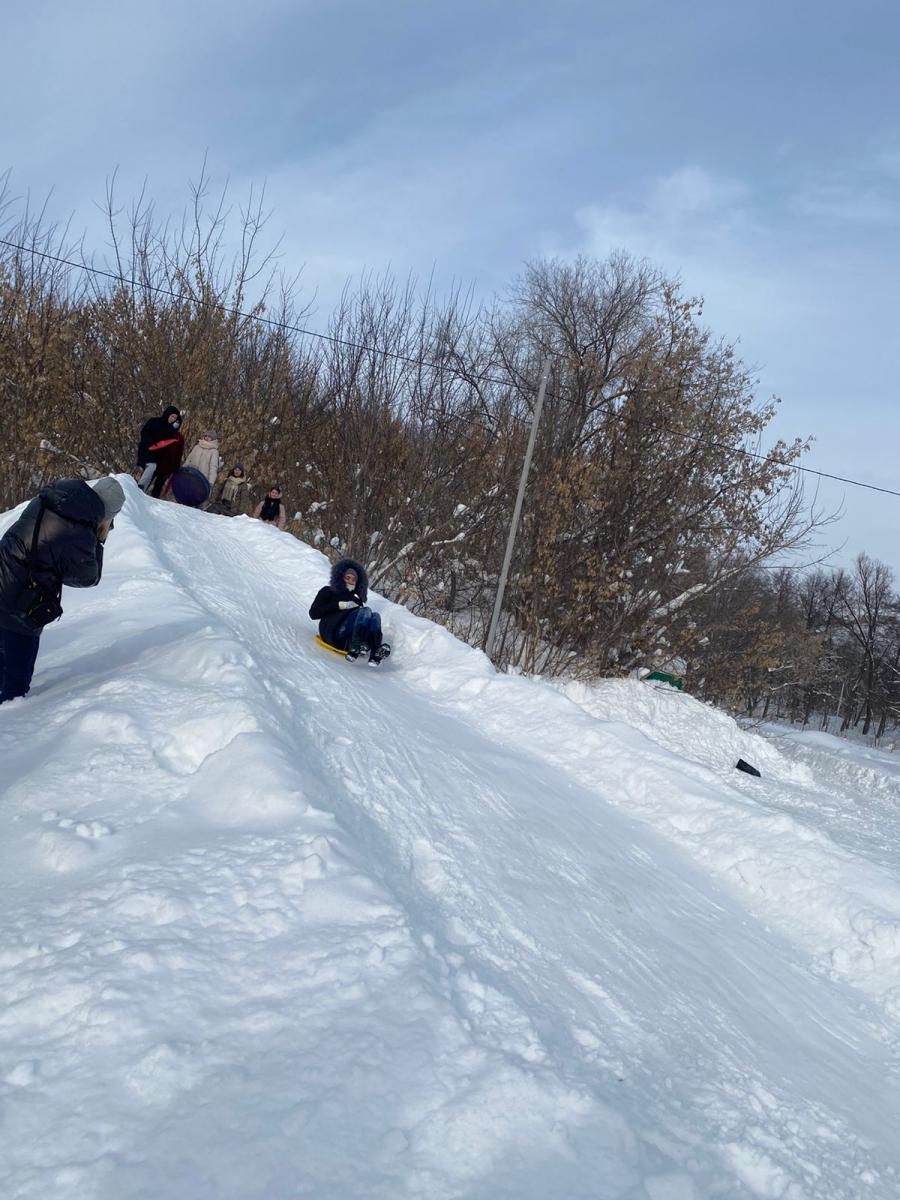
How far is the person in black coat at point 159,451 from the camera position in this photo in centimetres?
1293

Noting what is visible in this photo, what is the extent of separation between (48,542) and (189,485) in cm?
920

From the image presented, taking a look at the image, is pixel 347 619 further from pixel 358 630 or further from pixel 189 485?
pixel 189 485

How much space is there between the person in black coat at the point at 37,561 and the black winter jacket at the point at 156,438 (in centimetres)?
800

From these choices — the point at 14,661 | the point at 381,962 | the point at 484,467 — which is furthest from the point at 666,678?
the point at 381,962

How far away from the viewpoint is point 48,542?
5.17 meters

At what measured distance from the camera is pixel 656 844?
6.70 meters

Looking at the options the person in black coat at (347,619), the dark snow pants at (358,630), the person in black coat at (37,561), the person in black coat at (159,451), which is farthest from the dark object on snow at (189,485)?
the person in black coat at (37,561)

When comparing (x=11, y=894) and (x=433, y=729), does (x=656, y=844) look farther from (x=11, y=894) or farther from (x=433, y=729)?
(x=11, y=894)

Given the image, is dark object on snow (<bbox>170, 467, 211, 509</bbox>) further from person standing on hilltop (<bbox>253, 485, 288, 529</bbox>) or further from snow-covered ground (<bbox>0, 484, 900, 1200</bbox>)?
snow-covered ground (<bbox>0, 484, 900, 1200</bbox>)

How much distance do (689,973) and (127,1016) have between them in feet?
9.40

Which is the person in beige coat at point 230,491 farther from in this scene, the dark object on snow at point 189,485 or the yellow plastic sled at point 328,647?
the yellow plastic sled at point 328,647

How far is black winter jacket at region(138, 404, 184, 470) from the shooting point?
12.9 meters

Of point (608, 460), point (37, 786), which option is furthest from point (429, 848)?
point (608, 460)

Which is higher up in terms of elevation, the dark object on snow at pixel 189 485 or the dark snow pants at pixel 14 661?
the dark object on snow at pixel 189 485
